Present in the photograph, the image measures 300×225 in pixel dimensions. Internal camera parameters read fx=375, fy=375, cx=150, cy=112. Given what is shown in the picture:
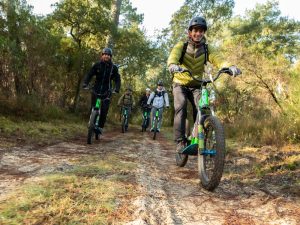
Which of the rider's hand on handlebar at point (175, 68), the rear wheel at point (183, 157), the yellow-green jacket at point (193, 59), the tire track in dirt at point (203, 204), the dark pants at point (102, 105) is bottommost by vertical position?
the tire track in dirt at point (203, 204)

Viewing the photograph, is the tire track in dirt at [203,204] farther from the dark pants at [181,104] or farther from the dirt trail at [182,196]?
the dark pants at [181,104]

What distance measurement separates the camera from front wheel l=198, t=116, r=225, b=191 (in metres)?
4.05

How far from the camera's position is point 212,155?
4.53 metres

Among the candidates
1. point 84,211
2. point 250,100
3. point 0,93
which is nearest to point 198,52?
point 84,211

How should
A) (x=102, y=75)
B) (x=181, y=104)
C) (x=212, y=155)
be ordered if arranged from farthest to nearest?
(x=102, y=75) → (x=181, y=104) → (x=212, y=155)

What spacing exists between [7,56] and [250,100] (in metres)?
13.8

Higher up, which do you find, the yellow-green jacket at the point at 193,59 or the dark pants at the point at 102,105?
the yellow-green jacket at the point at 193,59

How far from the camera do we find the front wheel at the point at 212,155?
4051mm

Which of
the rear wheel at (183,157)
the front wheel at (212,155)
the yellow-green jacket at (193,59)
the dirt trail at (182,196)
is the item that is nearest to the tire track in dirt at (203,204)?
the dirt trail at (182,196)

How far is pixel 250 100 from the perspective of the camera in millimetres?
20172

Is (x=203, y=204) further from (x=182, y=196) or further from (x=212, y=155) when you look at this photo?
(x=212, y=155)

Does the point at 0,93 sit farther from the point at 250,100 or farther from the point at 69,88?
the point at 250,100

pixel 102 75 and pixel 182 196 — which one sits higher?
pixel 102 75

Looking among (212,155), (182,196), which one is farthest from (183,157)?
(182,196)
